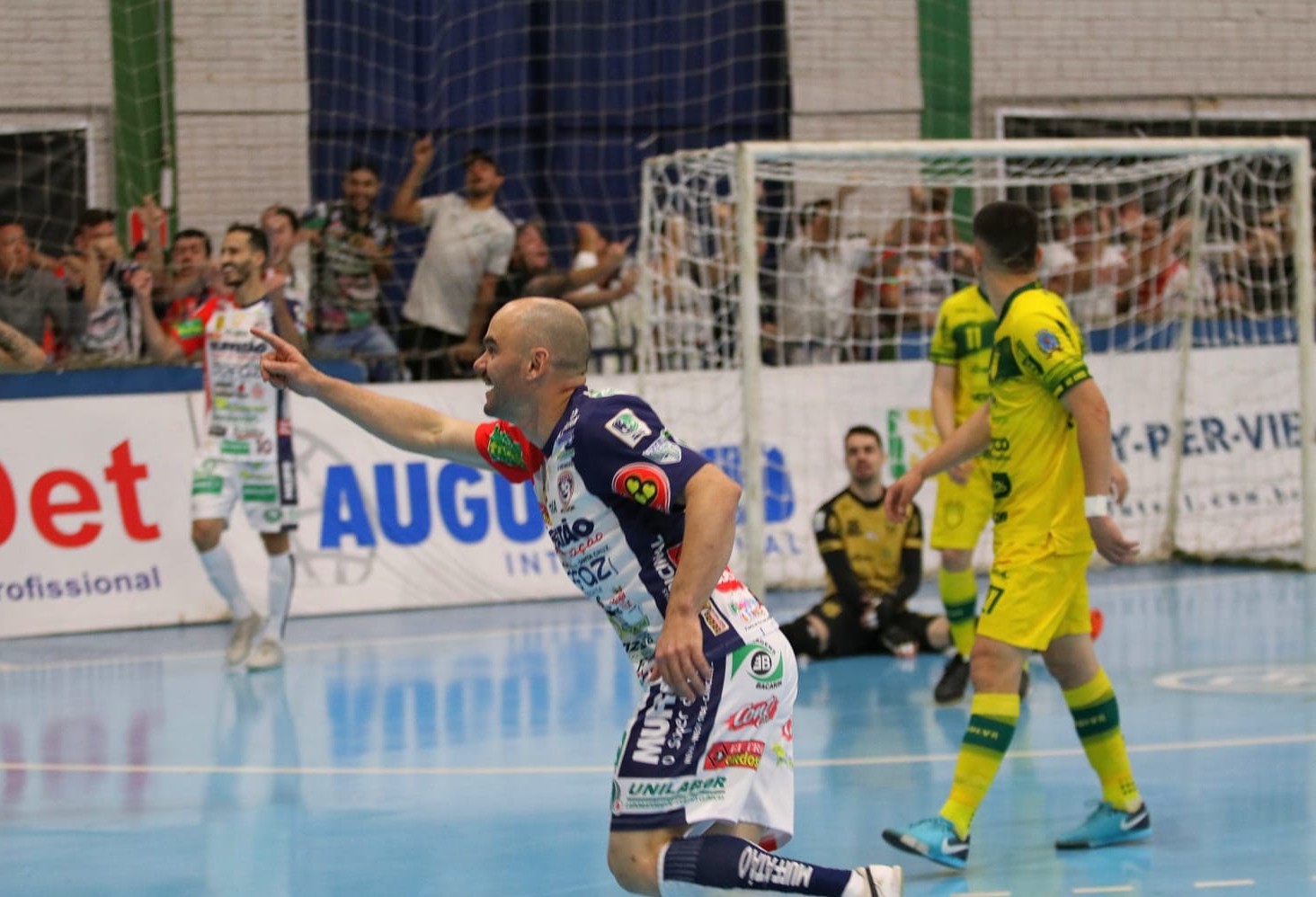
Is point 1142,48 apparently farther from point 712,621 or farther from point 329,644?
point 712,621

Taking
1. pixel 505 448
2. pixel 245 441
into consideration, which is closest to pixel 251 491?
pixel 245 441

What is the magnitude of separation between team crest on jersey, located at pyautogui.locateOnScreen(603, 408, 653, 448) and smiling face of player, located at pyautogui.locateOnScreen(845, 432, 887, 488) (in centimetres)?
632

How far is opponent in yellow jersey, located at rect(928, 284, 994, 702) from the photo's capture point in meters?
8.95

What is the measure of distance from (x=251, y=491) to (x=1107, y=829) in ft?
19.4

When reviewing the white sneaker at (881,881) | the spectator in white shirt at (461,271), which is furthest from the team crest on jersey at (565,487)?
the spectator in white shirt at (461,271)

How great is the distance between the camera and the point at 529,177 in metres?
18.0

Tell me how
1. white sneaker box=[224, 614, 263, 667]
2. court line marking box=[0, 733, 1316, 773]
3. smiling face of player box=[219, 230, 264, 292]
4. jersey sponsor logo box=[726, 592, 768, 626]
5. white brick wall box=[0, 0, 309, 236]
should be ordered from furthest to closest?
white brick wall box=[0, 0, 309, 236] < white sneaker box=[224, 614, 263, 667] < smiling face of player box=[219, 230, 264, 292] < court line marking box=[0, 733, 1316, 773] < jersey sponsor logo box=[726, 592, 768, 626]

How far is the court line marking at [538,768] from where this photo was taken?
7.85 metres

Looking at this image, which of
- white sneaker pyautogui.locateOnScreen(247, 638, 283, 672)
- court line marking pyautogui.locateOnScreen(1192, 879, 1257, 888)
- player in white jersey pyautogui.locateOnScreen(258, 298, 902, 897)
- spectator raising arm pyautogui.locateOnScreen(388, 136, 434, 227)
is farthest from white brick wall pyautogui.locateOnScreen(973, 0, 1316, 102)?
player in white jersey pyautogui.locateOnScreen(258, 298, 902, 897)

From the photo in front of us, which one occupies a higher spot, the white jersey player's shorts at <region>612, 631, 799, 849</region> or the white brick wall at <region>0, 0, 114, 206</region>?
the white brick wall at <region>0, 0, 114, 206</region>

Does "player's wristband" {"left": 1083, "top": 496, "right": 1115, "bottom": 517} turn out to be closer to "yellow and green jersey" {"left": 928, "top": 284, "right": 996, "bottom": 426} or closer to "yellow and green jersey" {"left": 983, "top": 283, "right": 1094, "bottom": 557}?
"yellow and green jersey" {"left": 983, "top": 283, "right": 1094, "bottom": 557}

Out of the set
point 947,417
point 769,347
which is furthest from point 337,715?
point 769,347

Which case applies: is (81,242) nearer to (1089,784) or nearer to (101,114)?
(101,114)

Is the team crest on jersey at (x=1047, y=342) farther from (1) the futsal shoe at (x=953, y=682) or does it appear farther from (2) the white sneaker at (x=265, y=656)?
(2) the white sneaker at (x=265, y=656)
